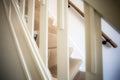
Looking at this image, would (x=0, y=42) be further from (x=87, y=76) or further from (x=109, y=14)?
(x=109, y=14)

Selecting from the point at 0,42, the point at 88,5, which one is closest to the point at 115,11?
the point at 88,5

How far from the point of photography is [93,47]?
60cm

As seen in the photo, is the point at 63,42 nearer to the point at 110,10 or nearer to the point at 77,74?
the point at 110,10

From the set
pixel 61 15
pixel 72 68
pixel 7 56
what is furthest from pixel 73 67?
pixel 7 56

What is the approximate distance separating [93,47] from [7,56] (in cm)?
137

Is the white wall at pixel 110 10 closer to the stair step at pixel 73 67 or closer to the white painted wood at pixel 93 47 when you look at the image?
the white painted wood at pixel 93 47

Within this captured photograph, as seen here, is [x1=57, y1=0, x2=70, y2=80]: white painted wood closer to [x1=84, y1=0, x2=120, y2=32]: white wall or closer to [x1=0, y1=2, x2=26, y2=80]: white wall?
[x1=84, y1=0, x2=120, y2=32]: white wall

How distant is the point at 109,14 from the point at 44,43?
67 centimetres

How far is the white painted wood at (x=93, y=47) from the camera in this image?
0.59 metres

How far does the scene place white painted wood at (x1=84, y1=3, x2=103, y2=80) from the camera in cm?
59

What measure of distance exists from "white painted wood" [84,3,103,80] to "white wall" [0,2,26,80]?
0.85 m

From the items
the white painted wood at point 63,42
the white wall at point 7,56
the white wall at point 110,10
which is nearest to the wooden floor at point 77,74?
the white wall at point 7,56

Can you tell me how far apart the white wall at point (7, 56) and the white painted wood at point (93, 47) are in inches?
33.4

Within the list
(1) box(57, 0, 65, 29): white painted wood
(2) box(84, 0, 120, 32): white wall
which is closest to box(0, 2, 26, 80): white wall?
(1) box(57, 0, 65, 29): white painted wood
